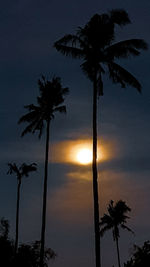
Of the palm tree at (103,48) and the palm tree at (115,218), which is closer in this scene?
the palm tree at (103,48)

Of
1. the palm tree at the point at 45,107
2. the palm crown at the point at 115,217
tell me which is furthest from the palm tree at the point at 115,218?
the palm tree at the point at 45,107

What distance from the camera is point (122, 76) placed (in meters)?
26.4

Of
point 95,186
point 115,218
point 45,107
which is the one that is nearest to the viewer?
point 95,186

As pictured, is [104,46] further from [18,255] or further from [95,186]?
[18,255]

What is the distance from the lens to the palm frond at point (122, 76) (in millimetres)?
26188

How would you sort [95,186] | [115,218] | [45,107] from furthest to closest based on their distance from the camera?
[115,218] < [45,107] < [95,186]

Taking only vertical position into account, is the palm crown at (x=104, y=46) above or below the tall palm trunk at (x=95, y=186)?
above

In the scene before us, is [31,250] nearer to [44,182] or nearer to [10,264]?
[10,264]

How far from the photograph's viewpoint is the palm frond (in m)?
26.2

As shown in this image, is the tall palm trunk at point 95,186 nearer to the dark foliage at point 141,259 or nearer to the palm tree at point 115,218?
the dark foliage at point 141,259

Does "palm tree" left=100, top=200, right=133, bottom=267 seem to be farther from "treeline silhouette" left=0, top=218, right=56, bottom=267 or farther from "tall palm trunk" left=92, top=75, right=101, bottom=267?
"tall palm trunk" left=92, top=75, right=101, bottom=267

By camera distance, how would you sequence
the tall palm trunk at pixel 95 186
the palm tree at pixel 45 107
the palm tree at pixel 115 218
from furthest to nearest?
the palm tree at pixel 115 218, the palm tree at pixel 45 107, the tall palm trunk at pixel 95 186

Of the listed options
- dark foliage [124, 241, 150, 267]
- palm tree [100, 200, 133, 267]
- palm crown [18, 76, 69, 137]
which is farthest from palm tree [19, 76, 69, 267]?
palm tree [100, 200, 133, 267]

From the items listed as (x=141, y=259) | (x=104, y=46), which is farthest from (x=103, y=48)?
(x=141, y=259)
